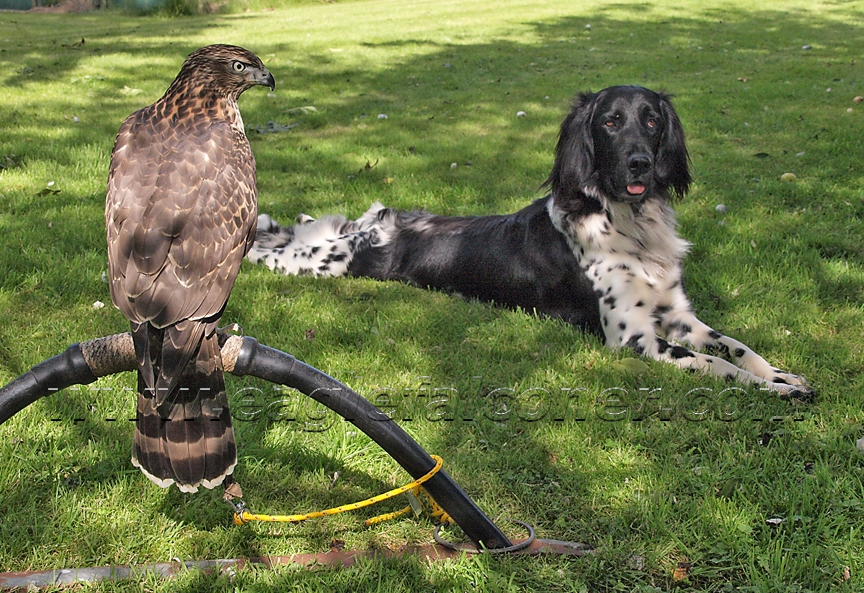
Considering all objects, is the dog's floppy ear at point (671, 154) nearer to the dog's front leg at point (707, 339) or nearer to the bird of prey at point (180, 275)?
the dog's front leg at point (707, 339)

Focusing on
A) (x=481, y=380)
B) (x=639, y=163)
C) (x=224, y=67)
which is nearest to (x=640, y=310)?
(x=639, y=163)

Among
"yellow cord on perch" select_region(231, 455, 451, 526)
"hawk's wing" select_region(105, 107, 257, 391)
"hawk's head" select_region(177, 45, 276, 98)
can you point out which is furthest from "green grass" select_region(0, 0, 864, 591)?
"hawk's head" select_region(177, 45, 276, 98)

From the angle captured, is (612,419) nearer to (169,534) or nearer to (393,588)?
(393,588)

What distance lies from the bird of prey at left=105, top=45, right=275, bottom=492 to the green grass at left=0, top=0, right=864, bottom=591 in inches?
27.2

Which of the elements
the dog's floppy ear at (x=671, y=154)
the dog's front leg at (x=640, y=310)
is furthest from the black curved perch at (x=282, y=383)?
the dog's floppy ear at (x=671, y=154)

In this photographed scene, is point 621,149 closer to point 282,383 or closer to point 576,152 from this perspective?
point 576,152

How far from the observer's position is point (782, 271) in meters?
4.82

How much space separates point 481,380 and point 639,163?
154 cm

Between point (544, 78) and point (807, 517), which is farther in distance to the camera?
point (544, 78)

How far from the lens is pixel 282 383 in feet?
7.90

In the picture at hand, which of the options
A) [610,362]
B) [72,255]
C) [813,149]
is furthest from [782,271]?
[72,255]

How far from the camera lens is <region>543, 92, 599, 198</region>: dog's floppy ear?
457 cm

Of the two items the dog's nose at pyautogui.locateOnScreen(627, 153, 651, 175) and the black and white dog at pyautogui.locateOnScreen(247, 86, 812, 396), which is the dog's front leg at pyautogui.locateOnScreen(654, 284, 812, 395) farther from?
the dog's nose at pyautogui.locateOnScreen(627, 153, 651, 175)

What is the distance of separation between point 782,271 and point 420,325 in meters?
2.25
